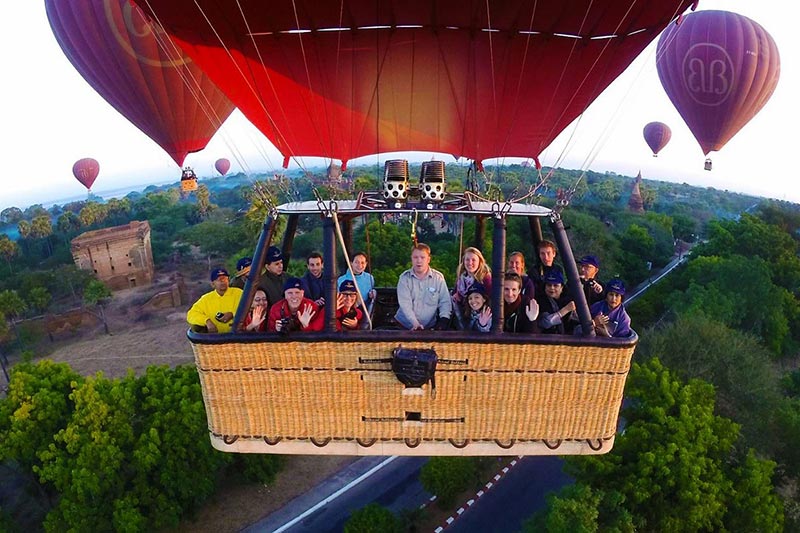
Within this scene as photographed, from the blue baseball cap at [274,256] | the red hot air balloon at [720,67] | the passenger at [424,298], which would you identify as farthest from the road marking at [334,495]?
the red hot air balloon at [720,67]

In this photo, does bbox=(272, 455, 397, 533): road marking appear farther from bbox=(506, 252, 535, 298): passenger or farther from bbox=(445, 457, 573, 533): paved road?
bbox=(506, 252, 535, 298): passenger

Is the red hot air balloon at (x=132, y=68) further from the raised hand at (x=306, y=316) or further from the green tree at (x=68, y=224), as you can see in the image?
the green tree at (x=68, y=224)

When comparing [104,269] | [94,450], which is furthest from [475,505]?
[104,269]

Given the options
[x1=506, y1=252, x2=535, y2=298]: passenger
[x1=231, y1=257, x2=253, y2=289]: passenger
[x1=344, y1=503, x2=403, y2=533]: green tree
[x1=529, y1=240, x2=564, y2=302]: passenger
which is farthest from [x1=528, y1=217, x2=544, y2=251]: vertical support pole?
[x1=344, y1=503, x2=403, y2=533]: green tree

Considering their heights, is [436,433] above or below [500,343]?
below

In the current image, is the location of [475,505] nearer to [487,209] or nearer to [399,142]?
[399,142]

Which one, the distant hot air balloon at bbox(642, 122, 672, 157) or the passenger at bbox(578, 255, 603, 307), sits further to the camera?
the distant hot air balloon at bbox(642, 122, 672, 157)
